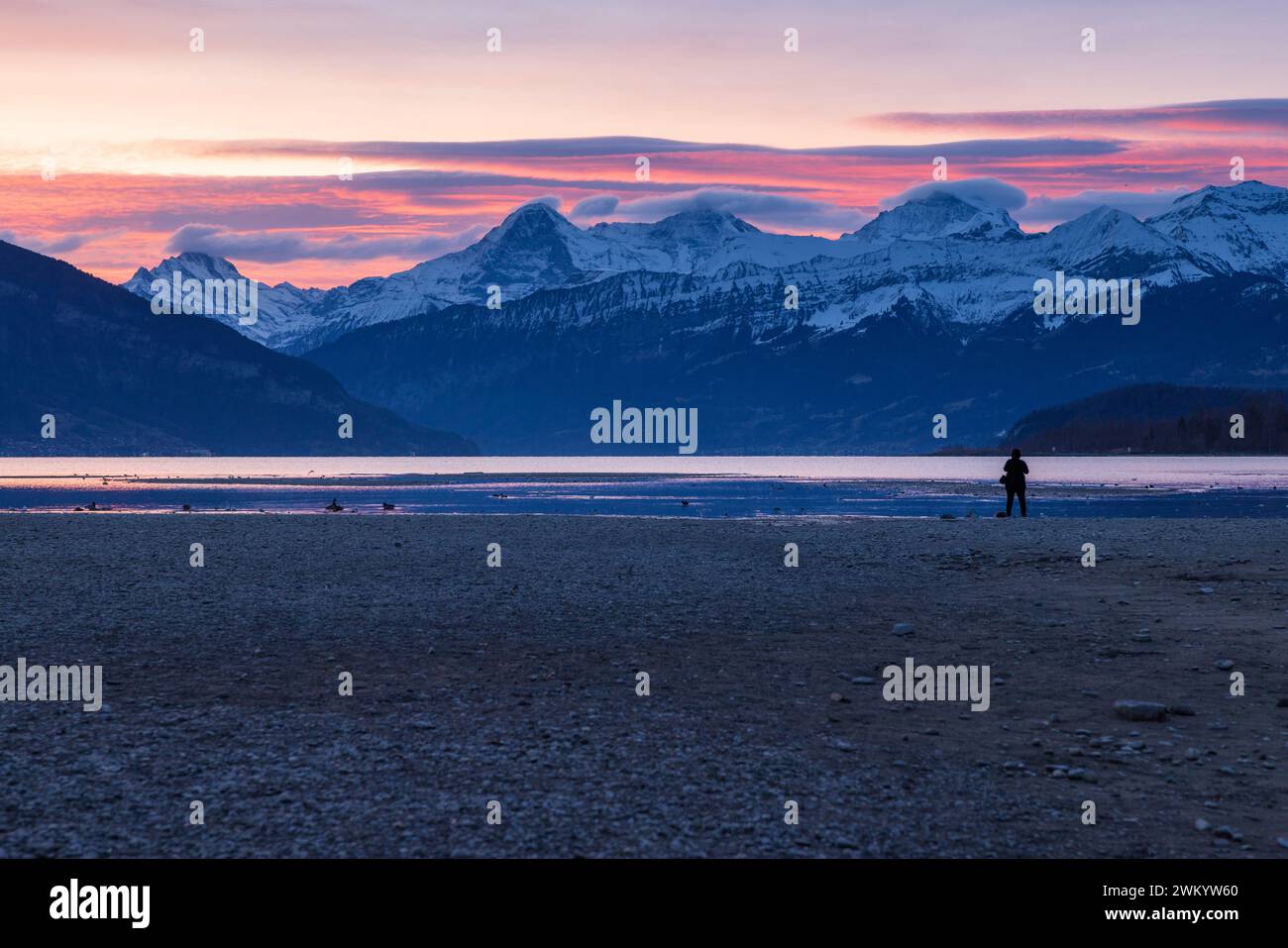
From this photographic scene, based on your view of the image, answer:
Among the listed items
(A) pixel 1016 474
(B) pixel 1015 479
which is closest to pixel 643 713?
(B) pixel 1015 479

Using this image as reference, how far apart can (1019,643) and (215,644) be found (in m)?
15.1

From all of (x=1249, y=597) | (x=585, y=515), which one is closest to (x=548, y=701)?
(x=1249, y=597)

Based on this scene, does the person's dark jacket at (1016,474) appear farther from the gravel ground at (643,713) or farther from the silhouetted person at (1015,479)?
the gravel ground at (643,713)

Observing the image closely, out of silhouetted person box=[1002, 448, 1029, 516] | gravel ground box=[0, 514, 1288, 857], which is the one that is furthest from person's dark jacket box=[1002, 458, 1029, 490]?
gravel ground box=[0, 514, 1288, 857]

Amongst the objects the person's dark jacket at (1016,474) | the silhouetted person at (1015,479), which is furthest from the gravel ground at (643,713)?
the person's dark jacket at (1016,474)

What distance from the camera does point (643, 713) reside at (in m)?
19.5

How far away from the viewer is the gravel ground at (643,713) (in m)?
14.1

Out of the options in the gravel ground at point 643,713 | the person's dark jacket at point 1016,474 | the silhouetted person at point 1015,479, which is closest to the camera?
the gravel ground at point 643,713

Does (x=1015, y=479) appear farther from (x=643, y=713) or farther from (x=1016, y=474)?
(x=643, y=713)

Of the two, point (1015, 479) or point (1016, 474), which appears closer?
point (1015, 479)

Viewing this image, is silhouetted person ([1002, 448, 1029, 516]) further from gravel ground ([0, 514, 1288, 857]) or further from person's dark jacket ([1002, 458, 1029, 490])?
gravel ground ([0, 514, 1288, 857])

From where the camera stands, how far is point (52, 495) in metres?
98.9

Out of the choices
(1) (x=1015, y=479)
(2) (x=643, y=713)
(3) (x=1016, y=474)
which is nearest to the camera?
(2) (x=643, y=713)
